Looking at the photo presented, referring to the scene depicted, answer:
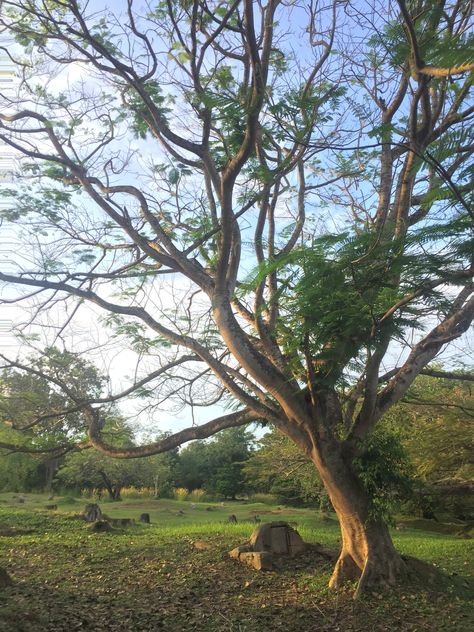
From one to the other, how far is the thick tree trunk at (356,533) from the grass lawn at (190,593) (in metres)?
0.31

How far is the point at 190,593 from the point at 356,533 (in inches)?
95.4

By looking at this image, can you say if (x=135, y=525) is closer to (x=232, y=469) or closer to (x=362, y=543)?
(x=362, y=543)

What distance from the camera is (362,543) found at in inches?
283

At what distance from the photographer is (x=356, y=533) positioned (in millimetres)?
7270

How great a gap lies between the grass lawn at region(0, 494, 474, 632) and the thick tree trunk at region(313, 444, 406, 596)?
31 centimetres

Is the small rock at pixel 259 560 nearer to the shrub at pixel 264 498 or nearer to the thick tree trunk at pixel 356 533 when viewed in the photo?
the thick tree trunk at pixel 356 533

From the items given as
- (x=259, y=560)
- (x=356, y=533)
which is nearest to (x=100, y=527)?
(x=259, y=560)

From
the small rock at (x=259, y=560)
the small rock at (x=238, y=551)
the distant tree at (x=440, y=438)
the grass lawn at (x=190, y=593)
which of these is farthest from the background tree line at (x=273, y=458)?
the small rock at (x=238, y=551)

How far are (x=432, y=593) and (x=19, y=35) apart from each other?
9.86 meters

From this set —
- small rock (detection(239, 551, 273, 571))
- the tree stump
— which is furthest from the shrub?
small rock (detection(239, 551, 273, 571))

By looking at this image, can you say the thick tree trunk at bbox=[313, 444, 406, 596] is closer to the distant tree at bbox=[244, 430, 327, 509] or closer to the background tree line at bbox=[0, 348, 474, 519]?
the background tree line at bbox=[0, 348, 474, 519]

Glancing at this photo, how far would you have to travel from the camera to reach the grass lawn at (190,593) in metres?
5.73

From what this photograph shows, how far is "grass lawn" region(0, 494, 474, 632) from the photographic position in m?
5.73

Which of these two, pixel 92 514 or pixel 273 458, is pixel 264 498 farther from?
pixel 92 514
